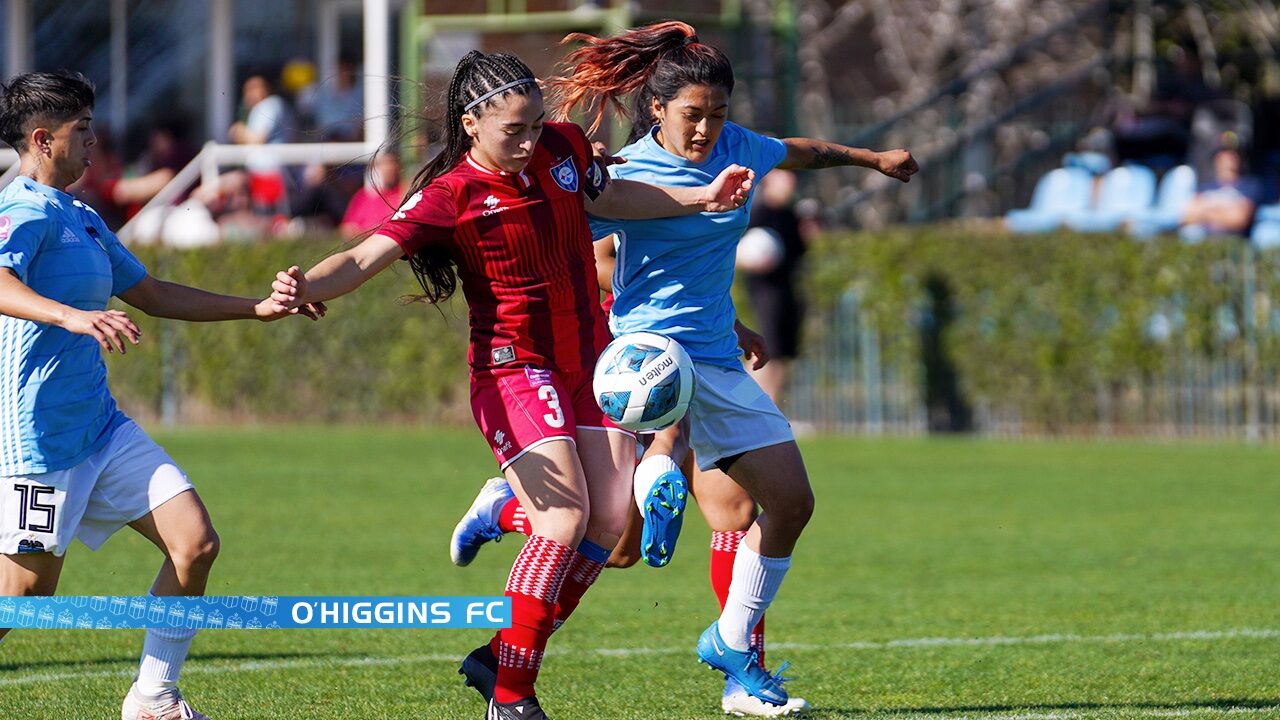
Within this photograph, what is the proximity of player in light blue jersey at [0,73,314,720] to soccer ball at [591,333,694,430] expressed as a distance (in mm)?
893

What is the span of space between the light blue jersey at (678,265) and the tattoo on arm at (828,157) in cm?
33

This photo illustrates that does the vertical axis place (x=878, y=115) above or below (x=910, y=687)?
above

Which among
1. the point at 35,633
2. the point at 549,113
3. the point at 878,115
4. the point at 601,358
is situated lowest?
the point at 35,633

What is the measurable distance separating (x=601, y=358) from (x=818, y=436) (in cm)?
1238

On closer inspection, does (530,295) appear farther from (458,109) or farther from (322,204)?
(322,204)

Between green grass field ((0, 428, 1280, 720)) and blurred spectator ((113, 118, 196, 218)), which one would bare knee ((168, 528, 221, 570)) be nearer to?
green grass field ((0, 428, 1280, 720))

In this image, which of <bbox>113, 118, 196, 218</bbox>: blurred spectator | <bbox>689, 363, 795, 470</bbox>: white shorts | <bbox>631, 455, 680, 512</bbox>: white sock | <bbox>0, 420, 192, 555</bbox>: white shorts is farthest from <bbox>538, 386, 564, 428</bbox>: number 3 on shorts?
<bbox>113, 118, 196, 218</bbox>: blurred spectator

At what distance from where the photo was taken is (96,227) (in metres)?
5.91

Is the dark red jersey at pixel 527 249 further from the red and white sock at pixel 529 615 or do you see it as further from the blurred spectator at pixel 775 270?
the blurred spectator at pixel 775 270

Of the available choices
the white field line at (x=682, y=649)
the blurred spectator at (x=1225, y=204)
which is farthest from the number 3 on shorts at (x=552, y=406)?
the blurred spectator at (x=1225, y=204)

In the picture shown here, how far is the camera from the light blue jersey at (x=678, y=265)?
21.1 feet

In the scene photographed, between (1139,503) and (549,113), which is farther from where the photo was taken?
(1139,503)

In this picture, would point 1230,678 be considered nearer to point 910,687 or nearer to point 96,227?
point 910,687


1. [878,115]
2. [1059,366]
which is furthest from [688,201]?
[878,115]
